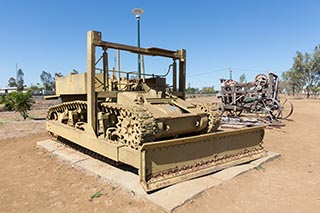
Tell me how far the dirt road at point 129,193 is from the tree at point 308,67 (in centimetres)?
3783

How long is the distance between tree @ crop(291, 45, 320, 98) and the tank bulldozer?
127ft

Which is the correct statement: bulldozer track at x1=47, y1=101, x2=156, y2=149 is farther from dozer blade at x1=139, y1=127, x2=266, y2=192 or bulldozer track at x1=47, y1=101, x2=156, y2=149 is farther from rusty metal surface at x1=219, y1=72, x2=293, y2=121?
rusty metal surface at x1=219, y1=72, x2=293, y2=121

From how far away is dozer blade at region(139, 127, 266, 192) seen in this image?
3.64 m

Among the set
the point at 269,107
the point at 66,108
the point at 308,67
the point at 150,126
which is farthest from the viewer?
the point at 308,67

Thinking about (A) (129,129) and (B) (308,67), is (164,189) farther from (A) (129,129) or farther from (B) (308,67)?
(B) (308,67)

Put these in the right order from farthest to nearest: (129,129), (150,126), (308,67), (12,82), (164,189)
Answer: (12,82)
(308,67)
(129,129)
(150,126)
(164,189)

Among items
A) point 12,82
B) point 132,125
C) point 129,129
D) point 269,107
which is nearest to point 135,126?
point 132,125

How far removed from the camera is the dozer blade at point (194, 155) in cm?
364

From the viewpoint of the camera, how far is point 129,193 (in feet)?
12.3

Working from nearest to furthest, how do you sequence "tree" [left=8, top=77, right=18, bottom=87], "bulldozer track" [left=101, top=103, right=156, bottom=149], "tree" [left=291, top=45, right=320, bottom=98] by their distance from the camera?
"bulldozer track" [left=101, top=103, right=156, bottom=149] → "tree" [left=291, top=45, right=320, bottom=98] → "tree" [left=8, top=77, right=18, bottom=87]

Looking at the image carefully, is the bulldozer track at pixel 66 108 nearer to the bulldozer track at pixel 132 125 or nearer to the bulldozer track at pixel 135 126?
the bulldozer track at pixel 132 125

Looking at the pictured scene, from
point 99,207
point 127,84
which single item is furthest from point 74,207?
point 127,84

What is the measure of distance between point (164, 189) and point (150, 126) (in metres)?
0.99

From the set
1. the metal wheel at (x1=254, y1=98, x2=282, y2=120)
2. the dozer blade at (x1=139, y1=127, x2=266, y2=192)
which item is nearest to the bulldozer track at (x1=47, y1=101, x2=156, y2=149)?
the dozer blade at (x1=139, y1=127, x2=266, y2=192)
